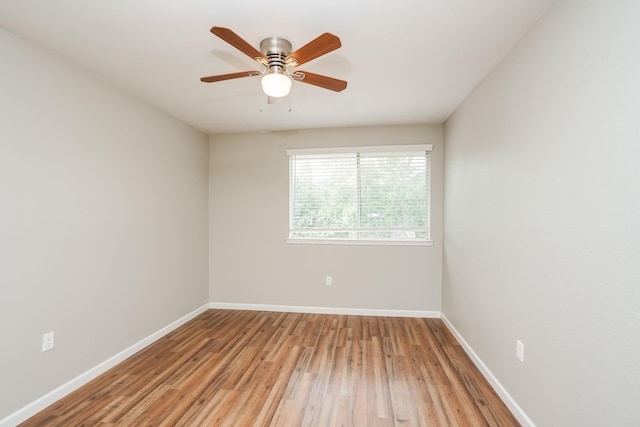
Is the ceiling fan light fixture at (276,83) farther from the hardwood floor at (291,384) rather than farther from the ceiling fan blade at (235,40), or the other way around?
the hardwood floor at (291,384)

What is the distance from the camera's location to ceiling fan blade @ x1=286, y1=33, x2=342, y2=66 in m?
1.50

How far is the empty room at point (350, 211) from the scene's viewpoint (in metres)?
1.39

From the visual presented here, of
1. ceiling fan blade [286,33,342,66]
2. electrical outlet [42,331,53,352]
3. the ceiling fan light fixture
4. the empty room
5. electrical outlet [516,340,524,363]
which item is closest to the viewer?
the empty room

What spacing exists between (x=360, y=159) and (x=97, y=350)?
3353mm

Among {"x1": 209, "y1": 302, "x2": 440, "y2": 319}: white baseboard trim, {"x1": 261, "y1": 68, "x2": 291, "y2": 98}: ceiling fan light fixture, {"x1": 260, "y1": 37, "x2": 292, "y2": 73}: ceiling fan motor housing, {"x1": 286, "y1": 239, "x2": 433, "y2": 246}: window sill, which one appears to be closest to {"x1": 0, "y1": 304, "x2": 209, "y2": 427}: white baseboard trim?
{"x1": 209, "y1": 302, "x2": 440, "y2": 319}: white baseboard trim

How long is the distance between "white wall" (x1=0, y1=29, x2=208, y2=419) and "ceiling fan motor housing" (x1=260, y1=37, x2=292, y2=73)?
1.55 m

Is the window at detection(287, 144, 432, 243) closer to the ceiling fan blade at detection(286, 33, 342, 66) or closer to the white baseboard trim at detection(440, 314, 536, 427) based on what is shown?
the white baseboard trim at detection(440, 314, 536, 427)

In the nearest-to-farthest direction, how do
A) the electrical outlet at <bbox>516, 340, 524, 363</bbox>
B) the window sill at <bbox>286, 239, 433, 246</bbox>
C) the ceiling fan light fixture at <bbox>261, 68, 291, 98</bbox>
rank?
the ceiling fan light fixture at <bbox>261, 68, 291, 98</bbox> → the electrical outlet at <bbox>516, 340, 524, 363</bbox> → the window sill at <bbox>286, 239, 433, 246</bbox>

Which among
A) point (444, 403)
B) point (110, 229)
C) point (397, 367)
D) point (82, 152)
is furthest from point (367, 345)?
point (82, 152)

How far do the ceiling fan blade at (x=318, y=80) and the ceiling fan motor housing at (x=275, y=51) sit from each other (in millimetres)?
107

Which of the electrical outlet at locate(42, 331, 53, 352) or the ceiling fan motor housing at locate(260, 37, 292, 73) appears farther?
the electrical outlet at locate(42, 331, 53, 352)

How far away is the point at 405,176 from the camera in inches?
152

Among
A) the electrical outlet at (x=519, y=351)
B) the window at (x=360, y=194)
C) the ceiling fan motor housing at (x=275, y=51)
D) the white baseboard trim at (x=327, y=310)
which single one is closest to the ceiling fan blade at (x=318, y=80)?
the ceiling fan motor housing at (x=275, y=51)

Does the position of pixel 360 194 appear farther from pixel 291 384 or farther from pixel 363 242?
pixel 291 384
